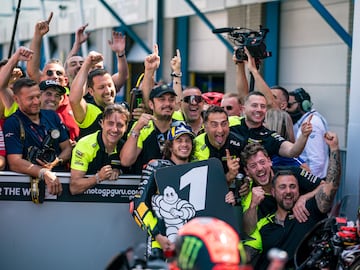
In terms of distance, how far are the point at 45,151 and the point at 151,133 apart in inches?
35.6

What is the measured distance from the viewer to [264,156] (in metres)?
6.57

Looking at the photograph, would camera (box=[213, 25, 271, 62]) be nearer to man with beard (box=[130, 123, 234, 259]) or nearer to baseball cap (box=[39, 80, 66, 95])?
baseball cap (box=[39, 80, 66, 95])

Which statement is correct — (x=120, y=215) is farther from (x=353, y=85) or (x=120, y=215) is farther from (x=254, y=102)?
(x=353, y=85)

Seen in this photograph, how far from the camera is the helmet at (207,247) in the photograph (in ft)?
12.5

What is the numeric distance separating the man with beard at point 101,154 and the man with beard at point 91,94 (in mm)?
725

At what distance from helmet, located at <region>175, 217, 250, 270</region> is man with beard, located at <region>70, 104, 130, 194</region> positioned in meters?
2.79

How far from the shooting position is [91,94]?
7.97 metres

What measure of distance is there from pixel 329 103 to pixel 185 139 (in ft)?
26.1

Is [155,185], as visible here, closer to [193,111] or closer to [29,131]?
[29,131]

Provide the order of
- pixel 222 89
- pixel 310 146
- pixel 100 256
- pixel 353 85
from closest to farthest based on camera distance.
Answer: pixel 100 256 → pixel 353 85 → pixel 310 146 → pixel 222 89

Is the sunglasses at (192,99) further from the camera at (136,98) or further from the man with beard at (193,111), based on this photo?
the camera at (136,98)

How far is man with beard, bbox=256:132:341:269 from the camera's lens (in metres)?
6.27

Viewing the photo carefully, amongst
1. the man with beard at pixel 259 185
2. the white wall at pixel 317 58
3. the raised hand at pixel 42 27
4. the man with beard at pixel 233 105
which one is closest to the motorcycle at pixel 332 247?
the man with beard at pixel 259 185

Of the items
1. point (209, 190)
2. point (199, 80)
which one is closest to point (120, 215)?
point (209, 190)
